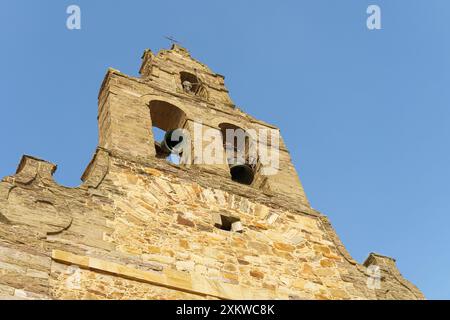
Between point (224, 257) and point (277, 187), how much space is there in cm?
273

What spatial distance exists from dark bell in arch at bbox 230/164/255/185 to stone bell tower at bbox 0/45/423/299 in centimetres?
2

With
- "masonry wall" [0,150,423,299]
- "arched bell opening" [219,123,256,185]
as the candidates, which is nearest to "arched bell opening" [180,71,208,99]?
"arched bell opening" [219,123,256,185]

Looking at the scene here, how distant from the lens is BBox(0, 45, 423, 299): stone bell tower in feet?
27.0

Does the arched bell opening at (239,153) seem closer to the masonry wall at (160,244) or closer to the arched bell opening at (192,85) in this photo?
the arched bell opening at (192,85)

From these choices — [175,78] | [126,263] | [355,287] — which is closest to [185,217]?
[126,263]

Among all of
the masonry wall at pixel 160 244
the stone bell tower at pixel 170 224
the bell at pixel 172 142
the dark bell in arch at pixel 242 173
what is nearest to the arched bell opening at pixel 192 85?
the stone bell tower at pixel 170 224

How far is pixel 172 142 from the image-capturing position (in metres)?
12.7

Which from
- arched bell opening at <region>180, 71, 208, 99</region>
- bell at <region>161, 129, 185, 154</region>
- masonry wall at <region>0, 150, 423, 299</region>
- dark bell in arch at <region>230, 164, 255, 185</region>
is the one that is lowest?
masonry wall at <region>0, 150, 423, 299</region>

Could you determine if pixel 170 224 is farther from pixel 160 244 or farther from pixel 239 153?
pixel 239 153

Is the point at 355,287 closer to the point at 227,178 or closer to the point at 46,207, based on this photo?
the point at 227,178

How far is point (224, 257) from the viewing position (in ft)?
31.3

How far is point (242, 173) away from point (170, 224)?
140 inches

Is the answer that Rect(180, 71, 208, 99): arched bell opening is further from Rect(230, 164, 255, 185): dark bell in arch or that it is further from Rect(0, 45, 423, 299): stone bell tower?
Rect(230, 164, 255, 185): dark bell in arch
